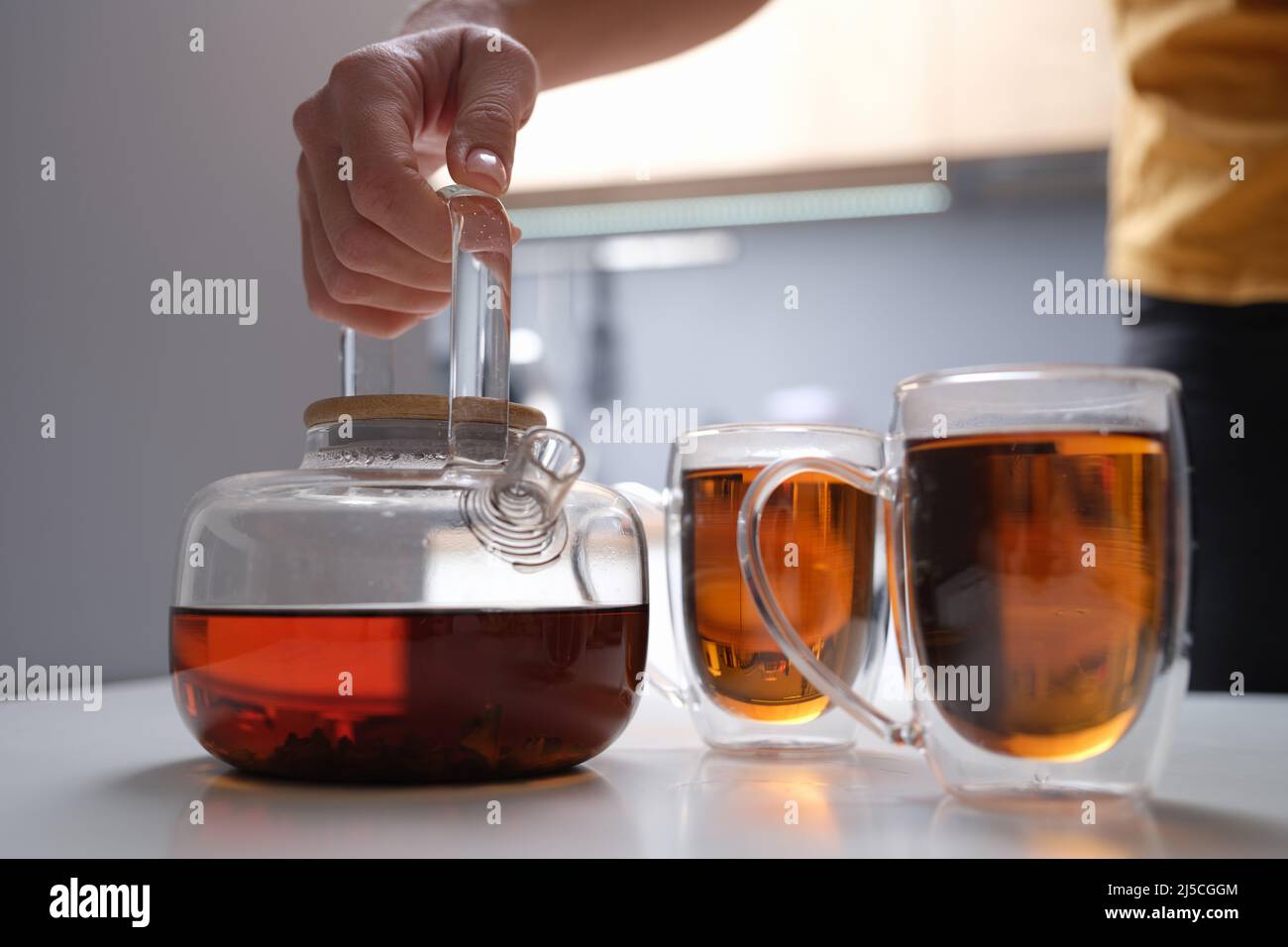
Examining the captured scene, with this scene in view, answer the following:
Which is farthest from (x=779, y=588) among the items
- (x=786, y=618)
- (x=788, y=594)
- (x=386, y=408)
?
(x=386, y=408)

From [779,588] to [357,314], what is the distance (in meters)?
0.40

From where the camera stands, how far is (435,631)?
1.67ft

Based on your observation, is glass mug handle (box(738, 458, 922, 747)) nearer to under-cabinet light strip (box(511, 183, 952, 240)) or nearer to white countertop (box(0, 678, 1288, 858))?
white countertop (box(0, 678, 1288, 858))

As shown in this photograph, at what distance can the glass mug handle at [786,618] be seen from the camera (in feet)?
1.66

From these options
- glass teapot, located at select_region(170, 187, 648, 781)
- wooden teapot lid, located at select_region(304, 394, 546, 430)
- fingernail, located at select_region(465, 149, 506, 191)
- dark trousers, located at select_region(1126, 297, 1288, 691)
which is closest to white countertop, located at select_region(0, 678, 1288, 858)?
A: glass teapot, located at select_region(170, 187, 648, 781)

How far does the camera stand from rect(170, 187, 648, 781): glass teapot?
510mm

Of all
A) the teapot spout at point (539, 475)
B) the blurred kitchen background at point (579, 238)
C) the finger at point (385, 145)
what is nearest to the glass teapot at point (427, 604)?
the teapot spout at point (539, 475)

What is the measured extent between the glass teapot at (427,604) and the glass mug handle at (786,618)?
8cm

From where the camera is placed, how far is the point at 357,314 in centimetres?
87

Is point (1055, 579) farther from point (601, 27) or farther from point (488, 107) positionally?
point (601, 27)

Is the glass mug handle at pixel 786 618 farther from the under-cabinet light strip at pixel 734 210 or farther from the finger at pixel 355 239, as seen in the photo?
the under-cabinet light strip at pixel 734 210

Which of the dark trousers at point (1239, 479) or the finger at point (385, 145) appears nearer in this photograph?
the finger at point (385, 145)
